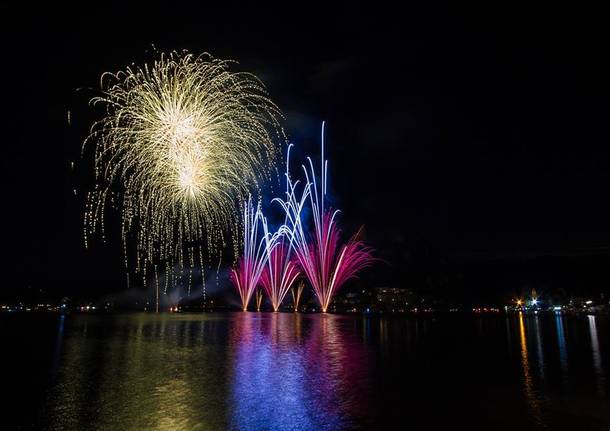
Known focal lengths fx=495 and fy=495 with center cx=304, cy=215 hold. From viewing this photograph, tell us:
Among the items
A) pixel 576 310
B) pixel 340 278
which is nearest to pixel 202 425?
pixel 340 278

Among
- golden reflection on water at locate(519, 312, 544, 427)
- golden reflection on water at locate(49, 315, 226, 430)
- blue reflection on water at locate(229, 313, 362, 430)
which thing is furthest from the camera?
golden reflection on water at locate(519, 312, 544, 427)

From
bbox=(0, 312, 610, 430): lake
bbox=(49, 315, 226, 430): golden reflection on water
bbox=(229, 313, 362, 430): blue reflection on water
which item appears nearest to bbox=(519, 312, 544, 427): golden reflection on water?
bbox=(0, 312, 610, 430): lake

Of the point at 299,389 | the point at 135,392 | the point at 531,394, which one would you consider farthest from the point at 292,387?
the point at 531,394

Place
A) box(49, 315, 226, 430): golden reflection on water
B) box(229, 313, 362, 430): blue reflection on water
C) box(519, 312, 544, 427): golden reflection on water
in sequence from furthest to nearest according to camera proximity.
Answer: box(519, 312, 544, 427): golden reflection on water → box(229, 313, 362, 430): blue reflection on water → box(49, 315, 226, 430): golden reflection on water

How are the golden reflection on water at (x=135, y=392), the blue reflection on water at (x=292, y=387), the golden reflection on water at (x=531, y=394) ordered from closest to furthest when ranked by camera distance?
1. the golden reflection on water at (x=135, y=392)
2. the blue reflection on water at (x=292, y=387)
3. the golden reflection on water at (x=531, y=394)

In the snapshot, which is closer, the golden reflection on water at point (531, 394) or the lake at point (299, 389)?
the lake at point (299, 389)

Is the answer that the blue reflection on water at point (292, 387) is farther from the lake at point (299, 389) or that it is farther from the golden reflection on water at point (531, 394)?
the golden reflection on water at point (531, 394)

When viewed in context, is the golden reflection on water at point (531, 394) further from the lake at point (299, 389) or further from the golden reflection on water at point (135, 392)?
the golden reflection on water at point (135, 392)

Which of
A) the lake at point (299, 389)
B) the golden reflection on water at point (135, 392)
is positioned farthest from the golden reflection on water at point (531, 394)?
the golden reflection on water at point (135, 392)

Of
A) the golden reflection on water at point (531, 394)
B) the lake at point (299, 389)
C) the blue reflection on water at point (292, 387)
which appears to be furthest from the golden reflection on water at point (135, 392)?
the golden reflection on water at point (531, 394)

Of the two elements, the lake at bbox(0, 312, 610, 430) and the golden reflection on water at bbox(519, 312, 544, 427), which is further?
the golden reflection on water at bbox(519, 312, 544, 427)

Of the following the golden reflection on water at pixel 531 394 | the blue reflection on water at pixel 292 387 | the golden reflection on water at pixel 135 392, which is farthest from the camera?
the golden reflection on water at pixel 531 394

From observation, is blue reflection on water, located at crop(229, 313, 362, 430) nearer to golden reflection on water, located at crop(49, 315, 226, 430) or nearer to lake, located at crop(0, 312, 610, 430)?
lake, located at crop(0, 312, 610, 430)

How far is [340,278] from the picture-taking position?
5159 centimetres
